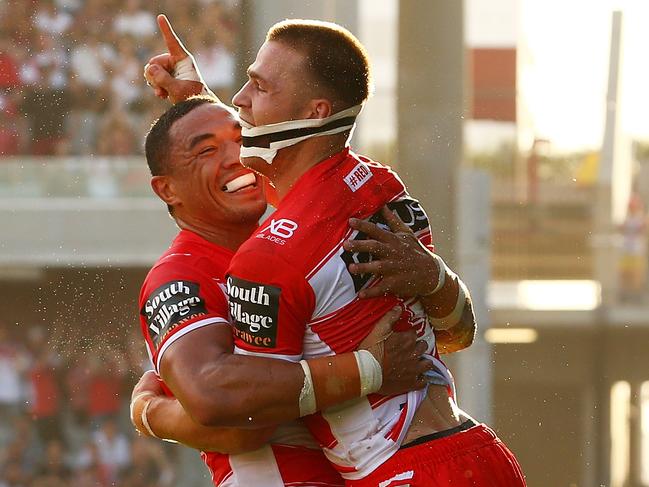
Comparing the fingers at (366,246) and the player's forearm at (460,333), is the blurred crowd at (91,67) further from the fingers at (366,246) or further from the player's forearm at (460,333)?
the fingers at (366,246)

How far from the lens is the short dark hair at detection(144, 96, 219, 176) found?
2.76m

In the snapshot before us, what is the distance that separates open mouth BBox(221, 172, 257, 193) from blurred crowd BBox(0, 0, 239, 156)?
6280mm

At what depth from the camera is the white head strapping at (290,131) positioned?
248cm

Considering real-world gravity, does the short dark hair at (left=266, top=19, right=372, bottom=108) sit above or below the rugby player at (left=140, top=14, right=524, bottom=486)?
above

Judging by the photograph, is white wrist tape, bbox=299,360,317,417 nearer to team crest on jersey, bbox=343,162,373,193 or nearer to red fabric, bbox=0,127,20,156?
team crest on jersey, bbox=343,162,373,193

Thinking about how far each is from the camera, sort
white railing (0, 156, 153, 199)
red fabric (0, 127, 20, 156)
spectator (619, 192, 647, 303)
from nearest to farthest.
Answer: spectator (619, 192, 647, 303), white railing (0, 156, 153, 199), red fabric (0, 127, 20, 156)

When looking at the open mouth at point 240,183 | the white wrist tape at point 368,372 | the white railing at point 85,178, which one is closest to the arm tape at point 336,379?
the white wrist tape at point 368,372

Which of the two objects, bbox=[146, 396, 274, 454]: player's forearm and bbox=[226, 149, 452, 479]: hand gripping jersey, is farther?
bbox=[146, 396, 274, 454]: player's forearm

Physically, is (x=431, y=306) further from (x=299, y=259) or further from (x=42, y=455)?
(x=42, y=455)

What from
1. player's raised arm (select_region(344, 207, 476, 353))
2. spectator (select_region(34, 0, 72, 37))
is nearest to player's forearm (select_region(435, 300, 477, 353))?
player's raised arm (select_region(344, 207, 476, 353))

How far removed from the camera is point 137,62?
916 cm

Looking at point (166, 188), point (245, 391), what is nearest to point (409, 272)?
point (245, 391)

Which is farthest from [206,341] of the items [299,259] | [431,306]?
[431,306]

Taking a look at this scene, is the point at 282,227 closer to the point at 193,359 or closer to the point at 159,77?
the point at 193,359
